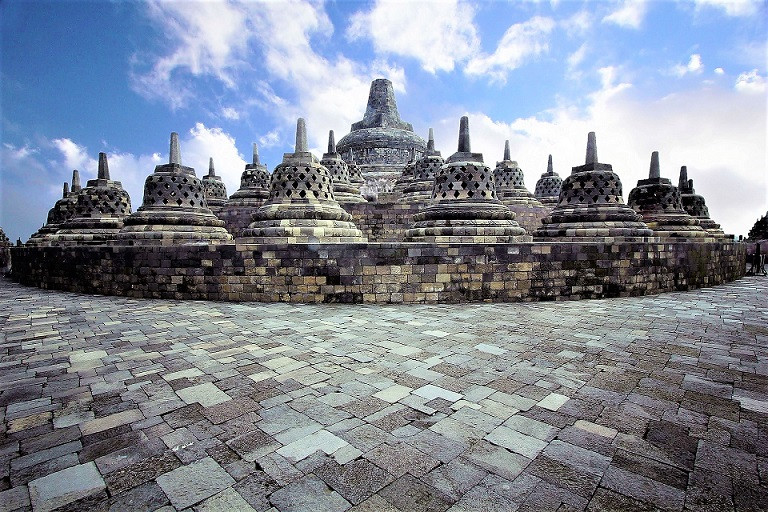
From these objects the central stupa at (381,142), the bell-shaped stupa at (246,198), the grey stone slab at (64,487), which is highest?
the central stupa at (381,142)

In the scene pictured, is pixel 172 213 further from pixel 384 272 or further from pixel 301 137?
pixel 384 272

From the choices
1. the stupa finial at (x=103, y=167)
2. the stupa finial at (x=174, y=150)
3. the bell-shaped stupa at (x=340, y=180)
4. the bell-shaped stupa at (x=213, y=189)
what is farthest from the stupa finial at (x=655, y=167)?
the stupa finial at (x=103, y=167)

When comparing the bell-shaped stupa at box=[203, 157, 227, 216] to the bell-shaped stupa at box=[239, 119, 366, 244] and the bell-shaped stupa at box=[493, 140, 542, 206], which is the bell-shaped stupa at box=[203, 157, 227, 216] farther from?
the bell-shaped stupa at box=[493, 140, 542, 206]

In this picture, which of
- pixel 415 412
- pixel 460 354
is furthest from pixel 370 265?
pixel 415 412

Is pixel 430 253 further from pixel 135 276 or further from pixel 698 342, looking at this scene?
pixel 135 276

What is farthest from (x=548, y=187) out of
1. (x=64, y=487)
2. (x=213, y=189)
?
(x=64, y=487)

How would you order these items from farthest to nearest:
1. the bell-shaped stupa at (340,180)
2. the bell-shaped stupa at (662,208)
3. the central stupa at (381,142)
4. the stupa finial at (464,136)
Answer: the central stupa at (381,142) → the bell-shaped stupa at (340,180) → the bell-shaped stupa at (662,208) → the stupa finial at (464,136)

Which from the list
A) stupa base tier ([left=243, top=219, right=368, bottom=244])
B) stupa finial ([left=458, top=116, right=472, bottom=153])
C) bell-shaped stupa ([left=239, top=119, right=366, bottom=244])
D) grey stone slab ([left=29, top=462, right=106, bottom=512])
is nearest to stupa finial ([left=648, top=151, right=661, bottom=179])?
stupa finial ([left=458, top=116, right=472, bottom=153])

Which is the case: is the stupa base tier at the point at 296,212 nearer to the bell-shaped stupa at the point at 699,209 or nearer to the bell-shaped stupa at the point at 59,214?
the bell-shaped stupa at the point at 59,214

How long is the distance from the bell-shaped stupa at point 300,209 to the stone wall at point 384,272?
1.16 metres

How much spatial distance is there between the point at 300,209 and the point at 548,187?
14.1 m

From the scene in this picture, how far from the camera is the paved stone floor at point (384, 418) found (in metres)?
1.86

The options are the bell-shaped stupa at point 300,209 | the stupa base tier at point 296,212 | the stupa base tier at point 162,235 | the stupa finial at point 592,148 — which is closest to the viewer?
the bell-shaped stupa at point 300,209

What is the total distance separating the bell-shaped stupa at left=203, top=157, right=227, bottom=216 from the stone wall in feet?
31.4
